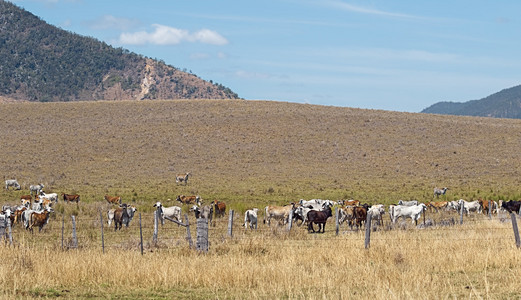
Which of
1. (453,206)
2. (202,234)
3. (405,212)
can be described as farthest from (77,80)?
(202,234)

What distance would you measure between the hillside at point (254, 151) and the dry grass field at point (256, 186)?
0.21 meters

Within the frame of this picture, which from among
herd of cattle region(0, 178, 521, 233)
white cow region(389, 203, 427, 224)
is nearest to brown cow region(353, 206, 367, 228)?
herd of cattle region(0, 178, 521, 233)

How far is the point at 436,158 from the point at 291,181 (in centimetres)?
1897

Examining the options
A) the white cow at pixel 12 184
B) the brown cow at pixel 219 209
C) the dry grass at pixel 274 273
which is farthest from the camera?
the white cow at pixel 12 184

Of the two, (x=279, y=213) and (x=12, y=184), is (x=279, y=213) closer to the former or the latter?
(x=279, y=213)

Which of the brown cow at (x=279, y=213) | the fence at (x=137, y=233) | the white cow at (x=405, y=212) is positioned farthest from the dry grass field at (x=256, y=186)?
the brown cow at (x=279, y=213)

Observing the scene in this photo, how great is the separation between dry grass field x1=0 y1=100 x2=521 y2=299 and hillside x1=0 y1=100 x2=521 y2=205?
8.1 inches

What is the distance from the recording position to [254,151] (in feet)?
222

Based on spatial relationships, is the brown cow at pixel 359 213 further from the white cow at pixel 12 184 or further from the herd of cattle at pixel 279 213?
the white cow at pixel 12 184

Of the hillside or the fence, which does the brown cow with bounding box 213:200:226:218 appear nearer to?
the fence

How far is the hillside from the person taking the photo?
49.1 meters

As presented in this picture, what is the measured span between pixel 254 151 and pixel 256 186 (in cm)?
1860

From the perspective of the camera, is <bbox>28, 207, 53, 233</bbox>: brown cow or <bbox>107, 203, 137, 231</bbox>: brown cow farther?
<bbox>107, 203, 137, 231</bbox>: brown cow

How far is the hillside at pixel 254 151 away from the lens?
49.1m
